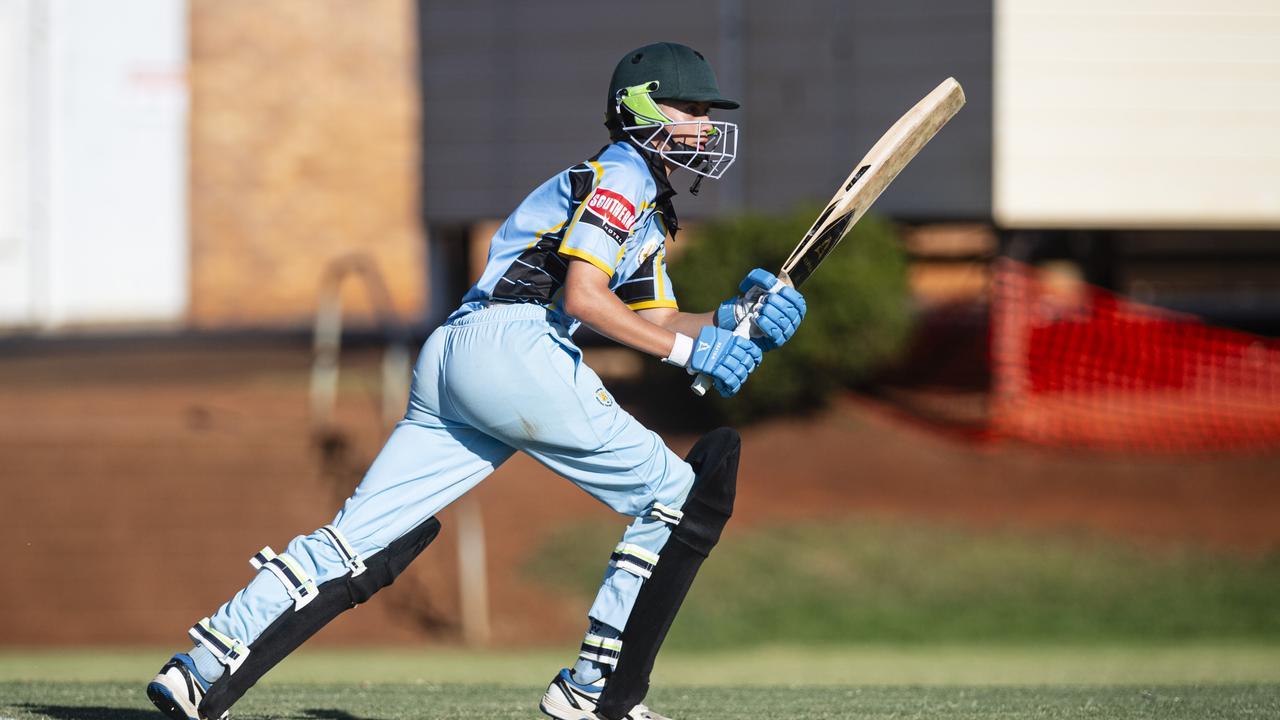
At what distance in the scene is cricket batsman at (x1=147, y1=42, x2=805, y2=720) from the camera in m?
4.89

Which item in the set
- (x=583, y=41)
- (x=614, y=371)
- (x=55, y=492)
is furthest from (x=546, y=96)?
(x=55, y=492)

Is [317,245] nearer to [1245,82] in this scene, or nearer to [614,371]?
[614,371]

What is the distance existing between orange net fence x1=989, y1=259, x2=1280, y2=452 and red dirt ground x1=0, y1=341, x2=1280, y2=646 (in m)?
0.50

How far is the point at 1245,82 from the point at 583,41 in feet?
26.0

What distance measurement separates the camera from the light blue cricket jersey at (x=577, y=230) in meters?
4.90

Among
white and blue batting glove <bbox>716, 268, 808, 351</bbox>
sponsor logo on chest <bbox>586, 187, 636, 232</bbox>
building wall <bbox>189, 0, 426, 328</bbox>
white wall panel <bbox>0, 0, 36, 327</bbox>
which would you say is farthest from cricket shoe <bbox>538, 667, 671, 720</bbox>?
white wall panel <bbox>0, 0, 36, 327</bbox>

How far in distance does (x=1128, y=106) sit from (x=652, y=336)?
1495 cm

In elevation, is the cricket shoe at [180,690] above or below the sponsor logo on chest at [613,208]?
below

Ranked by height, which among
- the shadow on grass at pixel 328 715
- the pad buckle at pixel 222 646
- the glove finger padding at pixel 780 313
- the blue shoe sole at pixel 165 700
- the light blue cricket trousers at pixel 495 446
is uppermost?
the glove finger padding at pixel 780 313

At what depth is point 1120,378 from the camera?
17.2 meters

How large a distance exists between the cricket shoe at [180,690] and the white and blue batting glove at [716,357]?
5.76ft

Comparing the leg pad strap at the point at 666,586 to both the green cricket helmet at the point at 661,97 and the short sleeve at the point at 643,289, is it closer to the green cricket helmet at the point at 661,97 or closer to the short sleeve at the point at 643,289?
the short sleeve at the point at 643,289

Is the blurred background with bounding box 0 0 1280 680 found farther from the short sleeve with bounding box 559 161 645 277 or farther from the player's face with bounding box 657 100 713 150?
the short sleeve with bounding box 559 161 645 277

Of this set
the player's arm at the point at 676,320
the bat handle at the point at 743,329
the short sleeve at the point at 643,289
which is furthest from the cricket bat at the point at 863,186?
the short sleeve at the point at 643,289
